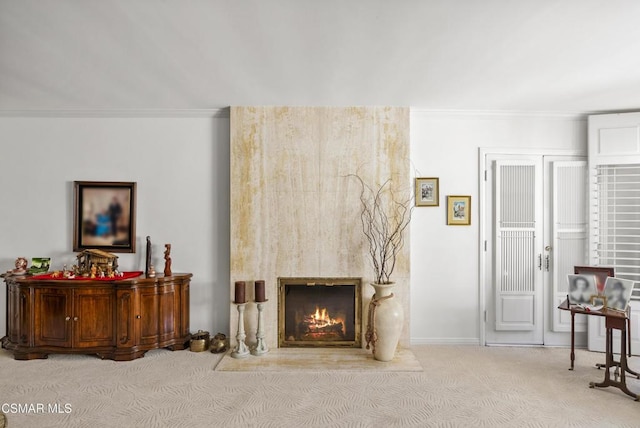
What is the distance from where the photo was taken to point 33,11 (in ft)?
7.43

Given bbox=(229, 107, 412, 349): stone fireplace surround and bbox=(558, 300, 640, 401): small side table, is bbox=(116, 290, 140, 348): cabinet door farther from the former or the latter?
bbox=(558, 300, 640, 401): small side table

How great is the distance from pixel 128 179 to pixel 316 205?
2.16m

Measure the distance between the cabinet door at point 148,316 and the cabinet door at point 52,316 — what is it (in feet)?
2.11

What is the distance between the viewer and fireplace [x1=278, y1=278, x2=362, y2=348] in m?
4.10

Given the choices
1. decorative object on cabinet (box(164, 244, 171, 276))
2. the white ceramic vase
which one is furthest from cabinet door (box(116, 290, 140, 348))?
the white ceramic vase

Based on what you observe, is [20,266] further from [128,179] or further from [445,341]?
[445,341]

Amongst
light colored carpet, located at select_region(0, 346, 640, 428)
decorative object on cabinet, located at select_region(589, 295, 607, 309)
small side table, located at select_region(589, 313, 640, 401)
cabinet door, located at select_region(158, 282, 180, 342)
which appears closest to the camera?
light colored carpet, located at select_region(0, 346, 640, 428)

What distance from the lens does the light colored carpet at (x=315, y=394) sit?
8.73ft

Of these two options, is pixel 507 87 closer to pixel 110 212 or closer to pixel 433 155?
pixel 433 155

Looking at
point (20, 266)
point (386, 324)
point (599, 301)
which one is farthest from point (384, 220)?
point (20, 266)

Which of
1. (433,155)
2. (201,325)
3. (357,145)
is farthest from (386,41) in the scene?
(201,325)

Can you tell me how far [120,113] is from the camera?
4.25 m

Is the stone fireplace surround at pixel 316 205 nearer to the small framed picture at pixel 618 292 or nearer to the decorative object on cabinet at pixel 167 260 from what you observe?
the decorative object on cabinet at pixel 167 260

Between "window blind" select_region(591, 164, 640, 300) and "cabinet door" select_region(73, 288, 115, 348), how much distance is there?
506 cm
